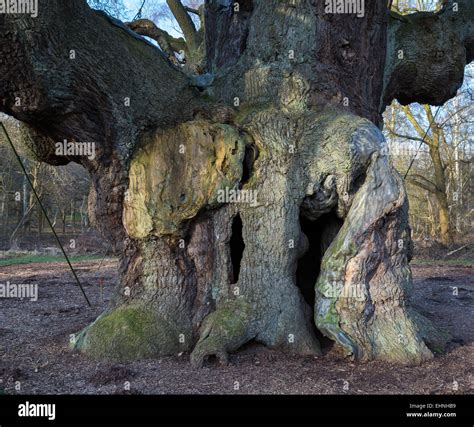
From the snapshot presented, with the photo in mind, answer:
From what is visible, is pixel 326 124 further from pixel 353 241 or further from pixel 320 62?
pixel 353 241

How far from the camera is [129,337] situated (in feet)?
17.1

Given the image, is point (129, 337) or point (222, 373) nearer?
point (222, 373)

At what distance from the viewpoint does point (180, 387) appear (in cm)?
436

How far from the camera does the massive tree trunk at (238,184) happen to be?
507 centimetres
